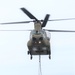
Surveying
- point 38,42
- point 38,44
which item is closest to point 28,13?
point 38,42

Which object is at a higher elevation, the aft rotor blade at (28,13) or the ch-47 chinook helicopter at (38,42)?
the aft rotor blade at (28,13)

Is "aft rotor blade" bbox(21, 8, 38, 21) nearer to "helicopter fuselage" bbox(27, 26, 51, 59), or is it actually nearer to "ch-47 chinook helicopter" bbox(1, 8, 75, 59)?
"ch-47 chinook helicopter" bbox(1, 8, 75, 59)

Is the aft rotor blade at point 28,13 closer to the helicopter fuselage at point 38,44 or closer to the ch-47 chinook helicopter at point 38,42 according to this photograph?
the ch-47 chinook helicopter at point 38,42

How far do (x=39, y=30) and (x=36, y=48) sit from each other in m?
1.89

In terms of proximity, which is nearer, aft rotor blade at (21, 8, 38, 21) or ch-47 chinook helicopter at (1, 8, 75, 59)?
ch-47 chinook helicopter at (1, 8, 75, 59)

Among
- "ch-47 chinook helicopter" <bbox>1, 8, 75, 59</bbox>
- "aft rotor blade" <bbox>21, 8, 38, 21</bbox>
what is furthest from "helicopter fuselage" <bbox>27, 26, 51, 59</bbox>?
"aft rotor blade" <bbox>21, 8, 38, 21</bbox>

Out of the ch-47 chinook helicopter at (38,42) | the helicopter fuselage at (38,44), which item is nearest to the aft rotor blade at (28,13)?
the ch-47 chinook helicopter at (38,42)

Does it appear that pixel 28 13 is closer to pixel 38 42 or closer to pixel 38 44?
pixel 38 42

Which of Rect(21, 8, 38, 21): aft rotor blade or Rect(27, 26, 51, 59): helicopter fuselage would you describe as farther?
Rect(21, 8, 38, 21): aft rotor blade

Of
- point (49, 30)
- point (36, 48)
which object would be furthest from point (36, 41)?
point (49, 30)

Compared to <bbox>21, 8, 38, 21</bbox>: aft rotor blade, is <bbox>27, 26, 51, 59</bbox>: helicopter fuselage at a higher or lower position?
lower

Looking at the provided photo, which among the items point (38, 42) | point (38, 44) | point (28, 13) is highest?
point (28, 13)

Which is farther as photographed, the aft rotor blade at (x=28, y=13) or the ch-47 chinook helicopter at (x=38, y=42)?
the aft rotor blade at (x=28, y=13)

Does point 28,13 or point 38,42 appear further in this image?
point 28,13
